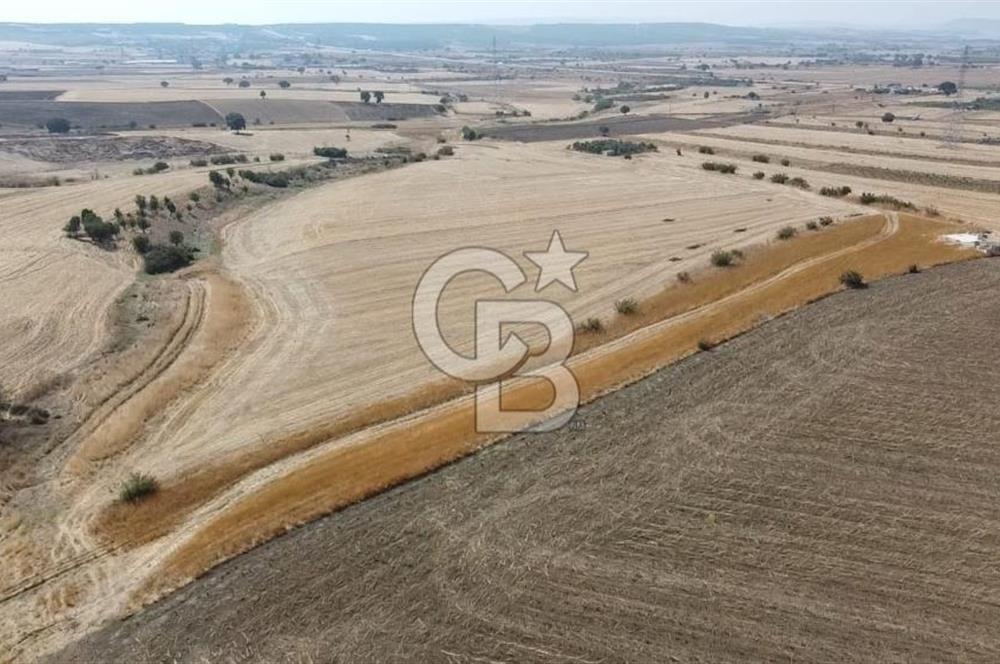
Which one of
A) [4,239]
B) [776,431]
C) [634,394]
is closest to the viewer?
[776,431]

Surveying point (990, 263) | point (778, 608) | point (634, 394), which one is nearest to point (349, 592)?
point (778, 608)

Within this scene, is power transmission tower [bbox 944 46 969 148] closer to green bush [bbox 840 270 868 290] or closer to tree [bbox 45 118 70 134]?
green bush [bbox 840 270 868 290]

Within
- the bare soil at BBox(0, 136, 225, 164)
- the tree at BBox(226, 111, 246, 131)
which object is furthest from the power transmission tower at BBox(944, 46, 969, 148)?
the tree at BBox(226, 111, 246, 131)

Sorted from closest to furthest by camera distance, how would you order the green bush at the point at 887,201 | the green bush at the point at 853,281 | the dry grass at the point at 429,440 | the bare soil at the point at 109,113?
the dry grass at the point at 429,440
the green bush at the point at 853,281
the green bush at the point at 887,201
the bare soil at the point at 109,113

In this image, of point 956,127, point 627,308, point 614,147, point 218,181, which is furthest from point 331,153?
point 956,127

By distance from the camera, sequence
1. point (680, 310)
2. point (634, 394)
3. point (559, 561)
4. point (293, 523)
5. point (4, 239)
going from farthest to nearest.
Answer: point (4, 239) → point (680, 310) → point (634, 394) → point (293, 523) → point (559, 561)

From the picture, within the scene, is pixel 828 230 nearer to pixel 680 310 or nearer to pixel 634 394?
pixel 680 310

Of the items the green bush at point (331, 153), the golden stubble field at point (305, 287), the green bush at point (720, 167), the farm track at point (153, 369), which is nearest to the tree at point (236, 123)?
the green bush at point (331, 153)

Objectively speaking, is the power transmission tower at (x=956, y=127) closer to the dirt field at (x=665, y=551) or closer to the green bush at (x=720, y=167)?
the green bush at (x=720, y=167)
